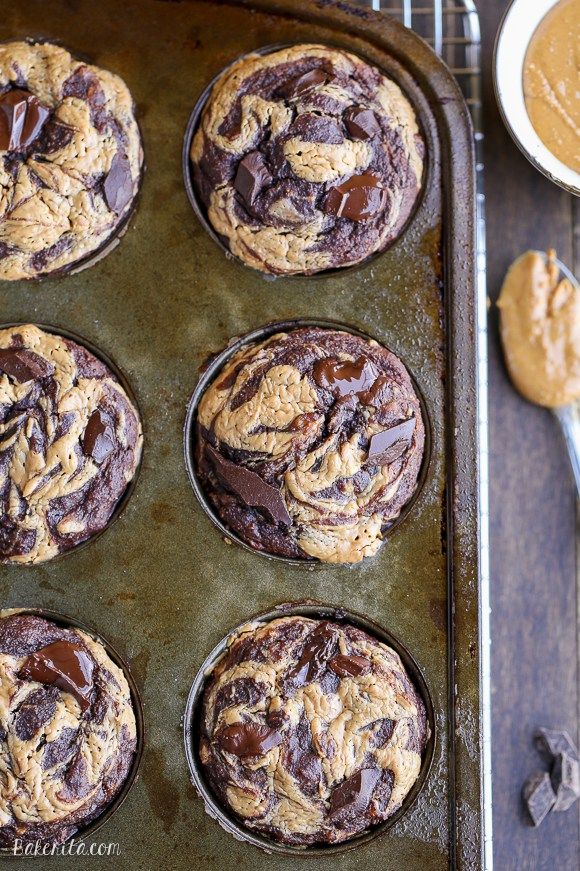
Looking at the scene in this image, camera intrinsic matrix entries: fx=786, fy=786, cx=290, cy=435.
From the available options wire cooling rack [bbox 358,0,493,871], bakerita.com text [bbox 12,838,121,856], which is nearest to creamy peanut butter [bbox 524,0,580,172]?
wire cooling rack [bbox 358,0,493,871]

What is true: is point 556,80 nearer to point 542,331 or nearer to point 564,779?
point 542,331

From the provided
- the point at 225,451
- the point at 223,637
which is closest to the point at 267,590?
the point at 223,637

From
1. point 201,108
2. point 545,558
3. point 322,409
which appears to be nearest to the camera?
point 322,409

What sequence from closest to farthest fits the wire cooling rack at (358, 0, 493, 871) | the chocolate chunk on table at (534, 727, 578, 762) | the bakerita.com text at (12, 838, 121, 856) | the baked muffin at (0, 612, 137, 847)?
the baked muffin at (0, 612, 137, 847)
the bakerita.com text at (12, 838, 121, 856)
the wire cooling rack at (358, 0, 493, 871)
the chocolate chunk on table at (534, 727, 578, 762)

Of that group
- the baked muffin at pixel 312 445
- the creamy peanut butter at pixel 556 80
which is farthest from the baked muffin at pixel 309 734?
the creamy peanut butter at pixel 556 80

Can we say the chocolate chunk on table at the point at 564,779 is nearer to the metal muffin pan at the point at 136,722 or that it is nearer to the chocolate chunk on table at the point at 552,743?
the chocolate chunk on table at the point at 552,743

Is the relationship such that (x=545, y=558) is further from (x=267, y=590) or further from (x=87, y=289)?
(x=87, y=289)

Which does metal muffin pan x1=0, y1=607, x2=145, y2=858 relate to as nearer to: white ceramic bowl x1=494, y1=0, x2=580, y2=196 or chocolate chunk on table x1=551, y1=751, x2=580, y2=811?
chocolate chunk on table x1=551, y1=751, x2=580, y2=811
